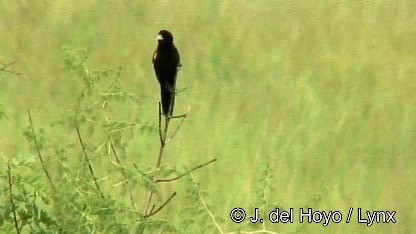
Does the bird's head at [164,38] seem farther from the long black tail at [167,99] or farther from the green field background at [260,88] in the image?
the green field background at [260,88]

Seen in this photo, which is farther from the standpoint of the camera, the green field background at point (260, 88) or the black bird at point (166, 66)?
the green field background at point (260, 88)

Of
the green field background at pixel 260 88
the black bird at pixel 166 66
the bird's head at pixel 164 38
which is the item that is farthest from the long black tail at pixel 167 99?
the green field background at pixel 260 88

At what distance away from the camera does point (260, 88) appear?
297 cm

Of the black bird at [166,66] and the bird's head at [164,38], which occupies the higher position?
the bird's head at [164,38]

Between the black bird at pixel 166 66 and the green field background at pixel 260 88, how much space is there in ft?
2.78

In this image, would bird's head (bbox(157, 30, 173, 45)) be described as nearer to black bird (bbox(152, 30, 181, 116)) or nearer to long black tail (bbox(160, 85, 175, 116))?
black bird (bbox(152, 30, 181, 116))

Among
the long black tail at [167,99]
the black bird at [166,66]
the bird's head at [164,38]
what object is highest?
the bird's head at [164,38]

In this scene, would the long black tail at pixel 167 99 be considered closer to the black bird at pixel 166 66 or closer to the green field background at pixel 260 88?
the black bird at pixel 166 66

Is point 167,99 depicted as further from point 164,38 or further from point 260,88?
point 260,88

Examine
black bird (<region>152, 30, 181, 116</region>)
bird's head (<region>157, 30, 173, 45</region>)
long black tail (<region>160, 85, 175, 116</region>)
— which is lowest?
long black tail (<region>160, 85, 175, 116</region>)

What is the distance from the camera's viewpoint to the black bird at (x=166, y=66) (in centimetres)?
176

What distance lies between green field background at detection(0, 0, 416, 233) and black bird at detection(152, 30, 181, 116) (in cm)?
85

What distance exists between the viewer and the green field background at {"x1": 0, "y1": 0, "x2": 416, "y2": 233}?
2760 mm

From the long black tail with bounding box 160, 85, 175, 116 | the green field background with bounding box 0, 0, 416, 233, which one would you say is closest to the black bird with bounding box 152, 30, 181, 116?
the long black tail with bounding box 160, 85, 175, 116
